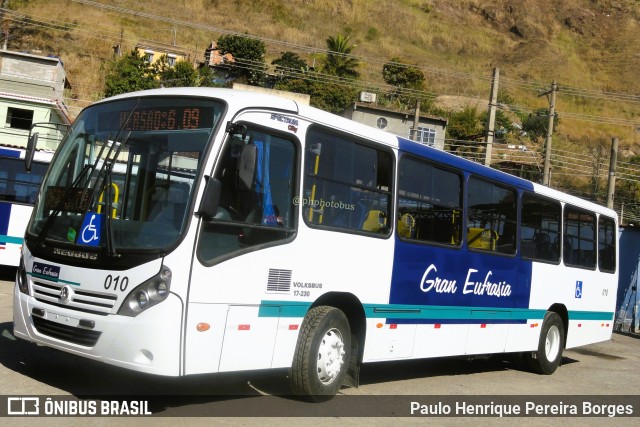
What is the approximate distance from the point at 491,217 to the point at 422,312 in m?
2.24

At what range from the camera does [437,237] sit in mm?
9344

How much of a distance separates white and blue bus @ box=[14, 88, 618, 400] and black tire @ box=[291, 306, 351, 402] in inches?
0.7

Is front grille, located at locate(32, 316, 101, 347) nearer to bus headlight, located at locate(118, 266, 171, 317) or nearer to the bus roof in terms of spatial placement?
bus headlight, located at locate(118, 266, 171, 317)

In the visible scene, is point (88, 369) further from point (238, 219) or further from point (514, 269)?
point (514, 269)

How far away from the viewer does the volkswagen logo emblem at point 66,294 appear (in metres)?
6.35

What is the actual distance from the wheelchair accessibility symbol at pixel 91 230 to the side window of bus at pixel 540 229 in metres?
6.99

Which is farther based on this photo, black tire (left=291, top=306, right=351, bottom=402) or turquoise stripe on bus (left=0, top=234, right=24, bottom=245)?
turquoise stripe on bus (left=0, top=234, right=24, bottom=245)

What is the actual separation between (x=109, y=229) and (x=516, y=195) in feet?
22.9

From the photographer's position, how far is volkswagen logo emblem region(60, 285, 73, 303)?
6352mm

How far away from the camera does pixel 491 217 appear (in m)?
10.5

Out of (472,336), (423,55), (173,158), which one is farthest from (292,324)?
(423,55)

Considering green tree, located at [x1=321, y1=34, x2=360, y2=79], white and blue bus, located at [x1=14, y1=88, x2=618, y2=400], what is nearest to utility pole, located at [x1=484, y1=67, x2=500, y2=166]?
white and blue bus, located at [x1=14, y1=88, x2=618, y2=400]

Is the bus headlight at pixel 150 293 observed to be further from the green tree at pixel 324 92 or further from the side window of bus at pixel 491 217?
the green tree at pixel 324 92

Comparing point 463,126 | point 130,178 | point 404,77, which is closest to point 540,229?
point 130,178
